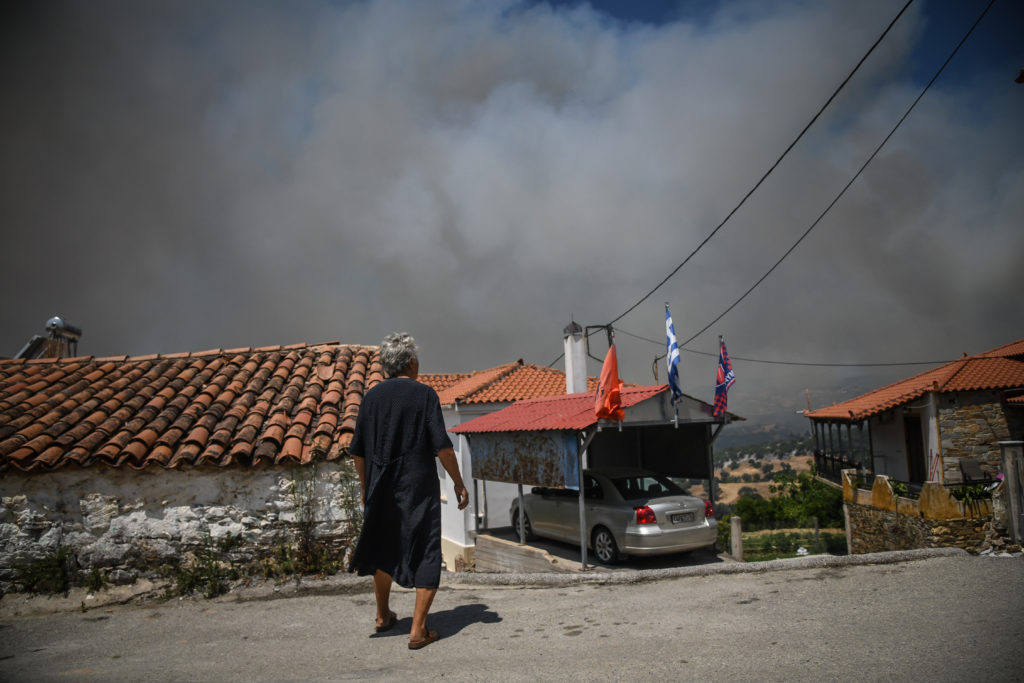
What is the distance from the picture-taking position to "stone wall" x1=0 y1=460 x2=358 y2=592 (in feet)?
19.1

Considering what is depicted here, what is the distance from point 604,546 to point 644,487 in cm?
122

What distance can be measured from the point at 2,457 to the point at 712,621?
6.55 m

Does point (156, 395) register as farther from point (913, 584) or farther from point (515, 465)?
point (913, 584)

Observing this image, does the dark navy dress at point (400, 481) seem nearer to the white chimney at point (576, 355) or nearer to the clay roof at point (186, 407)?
the clay roof at point (186, 407)

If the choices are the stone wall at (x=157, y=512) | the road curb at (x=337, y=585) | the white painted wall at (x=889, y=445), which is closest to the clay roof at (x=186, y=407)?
the stone wall at (x=157, y=512)

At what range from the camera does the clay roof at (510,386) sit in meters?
21.0

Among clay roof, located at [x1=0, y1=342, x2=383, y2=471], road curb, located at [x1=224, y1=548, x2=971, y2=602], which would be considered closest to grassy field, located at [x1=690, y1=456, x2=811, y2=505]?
road curb, located at [x1=224, y1=548, x2=971, y2=602]

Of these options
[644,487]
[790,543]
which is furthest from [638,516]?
[790,543]

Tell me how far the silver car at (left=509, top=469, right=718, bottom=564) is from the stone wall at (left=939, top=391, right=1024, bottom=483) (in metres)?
15.6

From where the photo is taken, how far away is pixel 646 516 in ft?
33.0

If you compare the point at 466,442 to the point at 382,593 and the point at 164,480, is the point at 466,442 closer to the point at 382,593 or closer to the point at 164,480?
the point at 164,480

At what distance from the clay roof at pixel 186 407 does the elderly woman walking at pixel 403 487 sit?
2006mm

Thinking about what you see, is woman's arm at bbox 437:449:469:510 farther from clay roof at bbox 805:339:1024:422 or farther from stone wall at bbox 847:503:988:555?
clay roof at bbox 805:339:1024:422

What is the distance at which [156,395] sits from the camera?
7.79 meters
